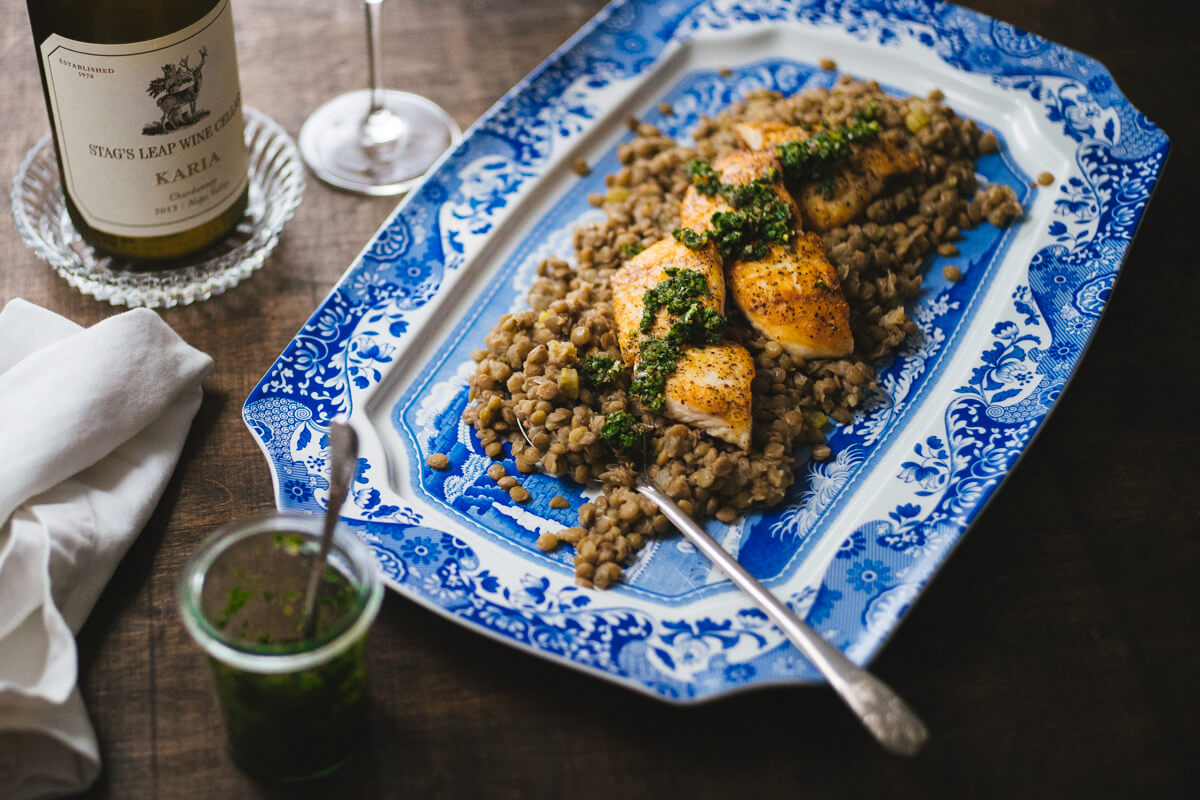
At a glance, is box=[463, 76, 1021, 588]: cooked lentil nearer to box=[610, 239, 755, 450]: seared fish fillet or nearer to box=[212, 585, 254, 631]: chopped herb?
box=[610, 239, 755, 450]: seared fish fillet

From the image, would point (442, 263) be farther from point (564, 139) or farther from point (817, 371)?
point (817, 371)

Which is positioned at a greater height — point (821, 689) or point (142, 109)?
point (142, 109)

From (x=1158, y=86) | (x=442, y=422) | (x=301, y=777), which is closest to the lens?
(x=301, y=777)

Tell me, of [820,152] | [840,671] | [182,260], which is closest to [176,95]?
[182,260]

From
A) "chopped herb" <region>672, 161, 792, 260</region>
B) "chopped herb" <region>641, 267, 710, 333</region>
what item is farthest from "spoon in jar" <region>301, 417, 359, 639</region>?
→ "chopped herb" <region>672, 161, 792, 260</region>

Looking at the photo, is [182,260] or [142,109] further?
[182,260]

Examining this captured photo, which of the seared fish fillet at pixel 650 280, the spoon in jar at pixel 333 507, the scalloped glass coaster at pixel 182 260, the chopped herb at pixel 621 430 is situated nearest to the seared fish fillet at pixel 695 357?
Result: the seared fish fillet at pixel 650 280

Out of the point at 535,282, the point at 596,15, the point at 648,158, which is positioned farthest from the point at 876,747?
the point at 596,15

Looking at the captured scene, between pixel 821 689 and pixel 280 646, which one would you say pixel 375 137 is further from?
pixel 821 689
